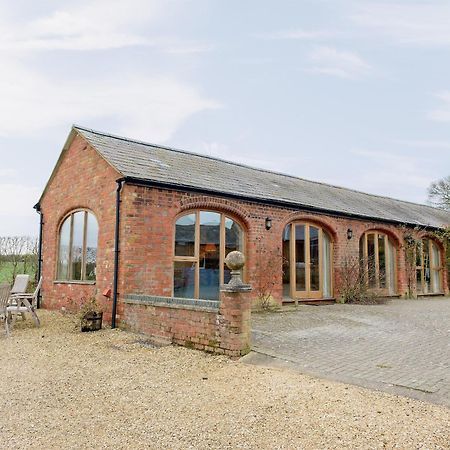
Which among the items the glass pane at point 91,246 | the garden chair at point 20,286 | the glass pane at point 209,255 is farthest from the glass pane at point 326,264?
the garden chair at point 20,286

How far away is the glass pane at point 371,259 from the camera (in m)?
14.1

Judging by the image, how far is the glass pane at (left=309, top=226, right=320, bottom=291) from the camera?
12.5 metres

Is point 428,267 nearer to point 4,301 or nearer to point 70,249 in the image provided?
point 70,249

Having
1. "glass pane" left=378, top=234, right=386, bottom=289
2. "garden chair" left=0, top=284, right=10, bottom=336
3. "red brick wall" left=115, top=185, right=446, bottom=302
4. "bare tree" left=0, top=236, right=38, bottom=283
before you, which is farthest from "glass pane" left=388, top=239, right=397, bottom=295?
"bare tree" left=0, top=236, right=38, bottom=283

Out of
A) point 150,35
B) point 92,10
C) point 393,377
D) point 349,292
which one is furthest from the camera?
point 349,292

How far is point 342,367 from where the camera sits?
4953mm

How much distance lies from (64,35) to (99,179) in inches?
131

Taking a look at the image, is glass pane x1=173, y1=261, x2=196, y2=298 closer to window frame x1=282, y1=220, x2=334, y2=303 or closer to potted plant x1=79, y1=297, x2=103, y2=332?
potted plant x1=79, y1=297, x2=103, y2=332

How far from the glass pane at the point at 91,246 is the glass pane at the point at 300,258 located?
603cm

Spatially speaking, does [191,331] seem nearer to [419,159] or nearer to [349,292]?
[349,292]

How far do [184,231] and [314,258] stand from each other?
201 inches

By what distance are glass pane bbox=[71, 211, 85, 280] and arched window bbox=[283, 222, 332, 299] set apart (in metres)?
5.87

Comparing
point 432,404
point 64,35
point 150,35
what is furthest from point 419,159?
point 432,404

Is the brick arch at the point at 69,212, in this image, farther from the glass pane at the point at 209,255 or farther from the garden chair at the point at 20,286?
the glass pane at the point at 209,255
